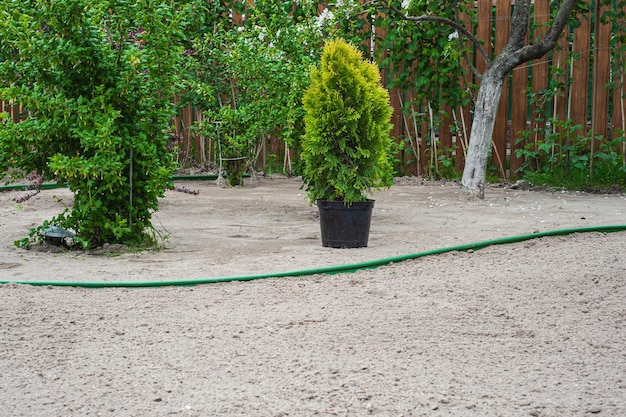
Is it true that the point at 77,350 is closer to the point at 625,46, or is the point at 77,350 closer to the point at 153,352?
the point at 153,352

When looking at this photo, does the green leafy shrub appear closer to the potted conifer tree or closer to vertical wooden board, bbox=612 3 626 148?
the potted conifer tree

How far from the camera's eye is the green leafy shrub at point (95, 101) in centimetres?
455

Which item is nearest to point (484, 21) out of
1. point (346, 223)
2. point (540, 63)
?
point (540, 63)

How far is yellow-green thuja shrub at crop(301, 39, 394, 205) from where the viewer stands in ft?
16.6

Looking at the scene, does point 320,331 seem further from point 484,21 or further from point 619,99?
point 484,21

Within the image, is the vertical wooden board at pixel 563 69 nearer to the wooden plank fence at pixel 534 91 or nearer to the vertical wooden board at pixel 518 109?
the wooden plank fence at pixel 534 91

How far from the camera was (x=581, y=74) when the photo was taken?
28.3ft

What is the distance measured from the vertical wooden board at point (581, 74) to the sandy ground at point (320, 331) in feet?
11.5

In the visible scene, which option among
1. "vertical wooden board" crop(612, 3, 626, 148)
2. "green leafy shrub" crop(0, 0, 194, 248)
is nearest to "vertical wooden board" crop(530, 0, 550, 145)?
"vertical wooden board" crop(612, 3, 626, 148)

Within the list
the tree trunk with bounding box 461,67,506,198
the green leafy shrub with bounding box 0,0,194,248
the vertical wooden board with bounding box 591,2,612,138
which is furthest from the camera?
the vertical wooden board with bounding box 591,2,612,138

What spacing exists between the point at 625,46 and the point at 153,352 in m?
6.86

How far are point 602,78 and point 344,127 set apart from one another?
462cm

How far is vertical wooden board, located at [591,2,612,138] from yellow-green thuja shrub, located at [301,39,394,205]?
4210 millimetres

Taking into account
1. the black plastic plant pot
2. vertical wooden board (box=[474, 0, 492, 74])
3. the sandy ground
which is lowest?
the sandy ground
